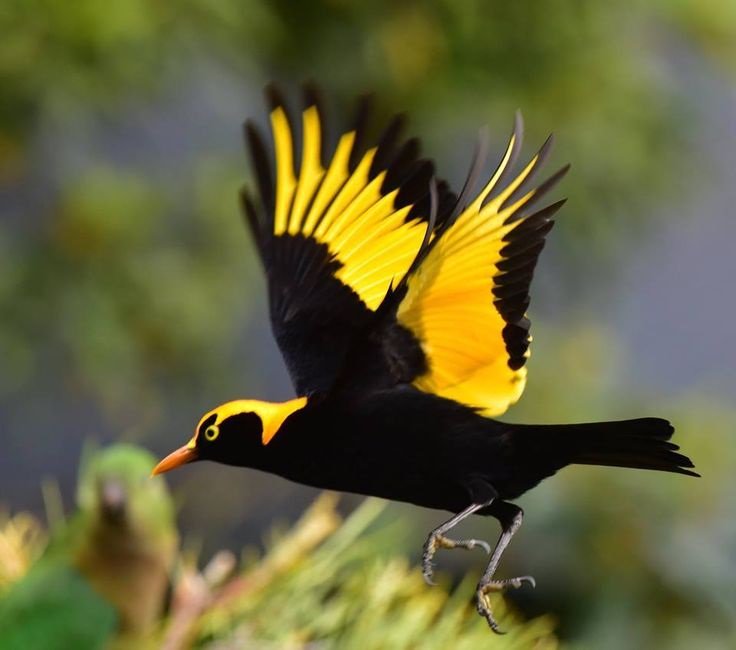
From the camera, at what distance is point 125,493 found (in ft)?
1.44

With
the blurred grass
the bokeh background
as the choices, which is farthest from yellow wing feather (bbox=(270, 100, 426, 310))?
the bokeh background

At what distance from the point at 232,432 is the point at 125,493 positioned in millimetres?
242

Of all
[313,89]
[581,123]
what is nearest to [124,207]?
[581,123]

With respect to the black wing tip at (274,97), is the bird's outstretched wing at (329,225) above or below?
below

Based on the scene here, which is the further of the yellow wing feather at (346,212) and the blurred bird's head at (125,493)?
the blurred bird's head at (125,493)

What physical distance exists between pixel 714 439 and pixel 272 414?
81 centimetres

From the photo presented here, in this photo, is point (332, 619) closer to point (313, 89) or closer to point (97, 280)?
point (313, 89)

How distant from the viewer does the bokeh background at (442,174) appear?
3.03 feet

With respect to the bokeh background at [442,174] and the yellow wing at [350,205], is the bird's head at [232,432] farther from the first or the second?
the bokeh background at [442,174]

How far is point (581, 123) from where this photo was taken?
111 cm

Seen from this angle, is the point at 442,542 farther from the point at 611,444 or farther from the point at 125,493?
the point at 125,493

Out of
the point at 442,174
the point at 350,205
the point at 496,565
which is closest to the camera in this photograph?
the point at 496,565

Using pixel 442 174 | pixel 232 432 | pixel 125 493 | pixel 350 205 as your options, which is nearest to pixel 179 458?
pixel 232 432

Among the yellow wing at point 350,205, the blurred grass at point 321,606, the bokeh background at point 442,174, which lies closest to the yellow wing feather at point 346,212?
the yellow wing at point 350,205
